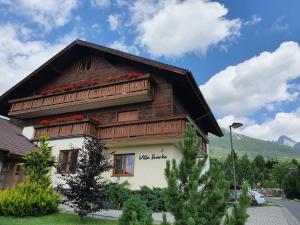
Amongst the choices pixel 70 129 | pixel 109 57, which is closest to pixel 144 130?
pixel 70 129

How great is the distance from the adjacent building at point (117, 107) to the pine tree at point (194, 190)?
9.75 metres

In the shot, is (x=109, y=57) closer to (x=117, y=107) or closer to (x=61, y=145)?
(x=117, y=107)

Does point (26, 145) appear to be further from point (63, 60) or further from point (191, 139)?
point (191, 139)

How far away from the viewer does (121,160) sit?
1773 centimetres

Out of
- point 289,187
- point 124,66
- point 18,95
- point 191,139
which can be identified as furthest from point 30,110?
point 289,187

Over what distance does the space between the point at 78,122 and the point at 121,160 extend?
3.58 metres

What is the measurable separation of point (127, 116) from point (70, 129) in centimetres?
377

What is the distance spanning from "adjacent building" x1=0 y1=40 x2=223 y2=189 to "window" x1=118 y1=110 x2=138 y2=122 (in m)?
0.07

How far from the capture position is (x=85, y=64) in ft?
73.4

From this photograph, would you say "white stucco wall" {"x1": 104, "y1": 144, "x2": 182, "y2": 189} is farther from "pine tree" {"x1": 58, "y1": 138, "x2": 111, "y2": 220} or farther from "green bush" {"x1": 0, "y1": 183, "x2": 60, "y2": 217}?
"pine tree" {"x1": 58, "y1": 138, "x2": 111, "y2": 220}

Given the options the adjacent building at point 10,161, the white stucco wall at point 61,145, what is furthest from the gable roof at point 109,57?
the adjacent building at point 10,161

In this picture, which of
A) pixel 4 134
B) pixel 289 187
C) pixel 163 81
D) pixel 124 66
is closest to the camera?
pixel 4 134

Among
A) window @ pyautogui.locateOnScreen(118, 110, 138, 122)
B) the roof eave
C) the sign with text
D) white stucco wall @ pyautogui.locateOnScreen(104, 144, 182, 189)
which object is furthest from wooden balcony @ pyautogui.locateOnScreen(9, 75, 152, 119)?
the sign with text

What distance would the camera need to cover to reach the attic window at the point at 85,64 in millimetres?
22078
